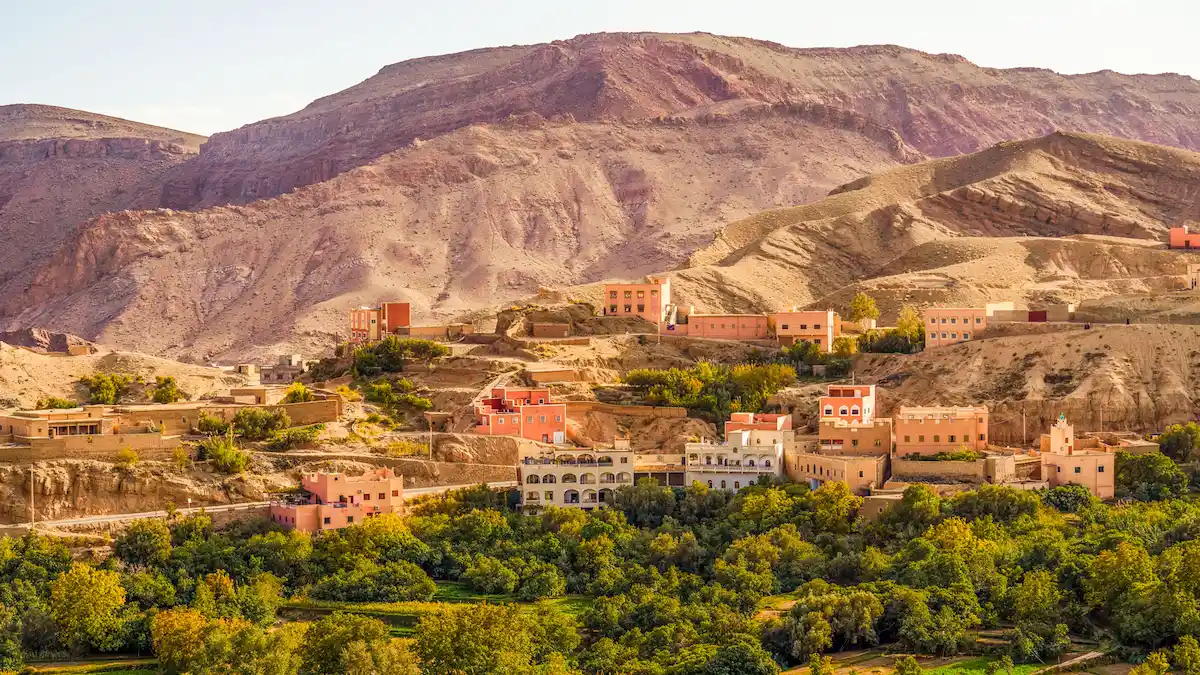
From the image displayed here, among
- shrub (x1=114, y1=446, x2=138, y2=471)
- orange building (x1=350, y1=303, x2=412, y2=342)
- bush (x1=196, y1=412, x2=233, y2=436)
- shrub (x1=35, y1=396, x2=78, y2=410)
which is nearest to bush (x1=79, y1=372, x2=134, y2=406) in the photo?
shrub (x1=35, y1=396, x2=78, y2=410)

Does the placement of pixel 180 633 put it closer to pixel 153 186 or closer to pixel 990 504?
pixel 990 504

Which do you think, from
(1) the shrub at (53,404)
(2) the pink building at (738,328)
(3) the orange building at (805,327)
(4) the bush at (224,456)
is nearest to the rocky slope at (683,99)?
(2) the pink building at (738,328)

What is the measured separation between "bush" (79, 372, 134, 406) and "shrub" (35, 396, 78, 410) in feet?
5.19

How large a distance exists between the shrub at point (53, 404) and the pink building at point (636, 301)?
20.2 metres

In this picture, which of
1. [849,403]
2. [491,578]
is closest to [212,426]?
[491,578]

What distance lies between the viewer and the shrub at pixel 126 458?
175ft

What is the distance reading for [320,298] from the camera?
4503 inches

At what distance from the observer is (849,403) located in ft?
Result: 189

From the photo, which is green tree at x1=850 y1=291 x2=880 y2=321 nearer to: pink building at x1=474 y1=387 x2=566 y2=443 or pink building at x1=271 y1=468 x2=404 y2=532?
pink building at x1=474 y1=387 x2=566 y2=443

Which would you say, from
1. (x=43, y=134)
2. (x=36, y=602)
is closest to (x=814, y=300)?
(x=36, y=602)

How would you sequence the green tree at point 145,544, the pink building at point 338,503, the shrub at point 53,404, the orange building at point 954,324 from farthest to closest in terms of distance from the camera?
1. the orange building at point 954,324
2. the shrub at point 53,404
3. the pink building at point 338,503
4. the green tree at point 145,544

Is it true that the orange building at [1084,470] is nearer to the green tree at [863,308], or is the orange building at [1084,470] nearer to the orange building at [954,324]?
the orange building at [954,324]

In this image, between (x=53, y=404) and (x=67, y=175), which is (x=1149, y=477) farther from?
(x=67, y=175)

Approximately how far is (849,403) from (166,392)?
20470 mm
